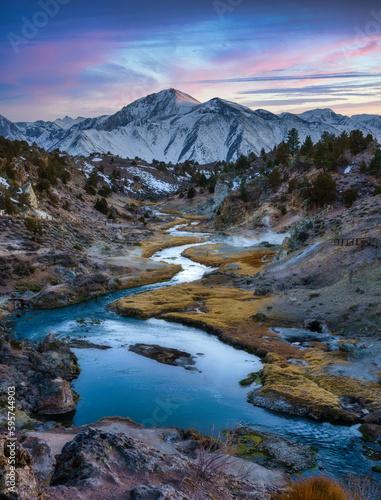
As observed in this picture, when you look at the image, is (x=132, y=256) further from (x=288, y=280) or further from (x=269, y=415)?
(x=269, y=415)


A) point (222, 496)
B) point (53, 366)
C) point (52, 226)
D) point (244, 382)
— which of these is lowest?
point (244, 382)

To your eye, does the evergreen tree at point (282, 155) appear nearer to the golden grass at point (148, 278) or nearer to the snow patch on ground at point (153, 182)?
the golden grass at point (148, 278)

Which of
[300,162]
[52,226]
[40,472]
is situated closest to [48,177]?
[52,226]

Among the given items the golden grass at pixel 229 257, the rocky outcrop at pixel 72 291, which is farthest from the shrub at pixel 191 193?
the rocky outcrop at pixel 72 291

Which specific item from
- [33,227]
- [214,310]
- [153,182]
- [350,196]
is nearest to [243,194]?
[350,196]

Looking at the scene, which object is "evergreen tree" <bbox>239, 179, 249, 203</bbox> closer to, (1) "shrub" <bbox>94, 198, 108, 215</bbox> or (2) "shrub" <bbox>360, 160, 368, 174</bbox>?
(2) "shrub" <bbox>360, 160, 368, 174</bbox>

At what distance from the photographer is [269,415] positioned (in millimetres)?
21125

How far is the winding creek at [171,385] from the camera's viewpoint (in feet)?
63.3

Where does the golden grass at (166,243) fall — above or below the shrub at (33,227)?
below

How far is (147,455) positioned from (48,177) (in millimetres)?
81841

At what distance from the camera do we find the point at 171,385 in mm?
24844

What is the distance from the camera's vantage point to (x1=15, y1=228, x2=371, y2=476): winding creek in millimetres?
19297

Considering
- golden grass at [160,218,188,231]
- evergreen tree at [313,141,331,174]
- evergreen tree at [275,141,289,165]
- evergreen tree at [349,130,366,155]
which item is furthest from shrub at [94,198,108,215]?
evergreen tree at [349,130,366,155]

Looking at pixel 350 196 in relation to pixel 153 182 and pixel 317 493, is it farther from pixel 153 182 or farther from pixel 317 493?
pixel 153 182
